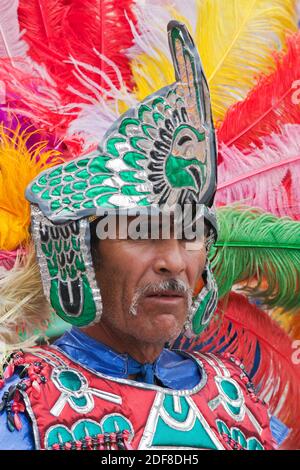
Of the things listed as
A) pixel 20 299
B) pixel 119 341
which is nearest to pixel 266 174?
pixel 119 341

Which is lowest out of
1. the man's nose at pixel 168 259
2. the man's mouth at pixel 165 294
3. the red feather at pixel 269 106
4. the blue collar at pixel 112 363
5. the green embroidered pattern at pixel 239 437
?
the green embroidered pattern at pixel 239 437

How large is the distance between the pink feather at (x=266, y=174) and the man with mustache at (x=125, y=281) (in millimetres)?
427

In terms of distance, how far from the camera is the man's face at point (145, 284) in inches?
99.7

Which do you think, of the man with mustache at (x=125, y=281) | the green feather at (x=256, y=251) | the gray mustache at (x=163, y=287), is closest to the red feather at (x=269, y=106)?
the green feather at (x=256, y=251)

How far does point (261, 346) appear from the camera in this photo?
126 inches

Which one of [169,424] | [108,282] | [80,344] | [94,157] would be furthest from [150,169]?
[169,424]

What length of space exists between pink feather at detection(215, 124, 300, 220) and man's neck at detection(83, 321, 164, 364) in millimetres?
681

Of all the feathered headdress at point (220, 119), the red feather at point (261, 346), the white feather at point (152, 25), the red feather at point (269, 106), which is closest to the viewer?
the feathered headdress at point (220, 119)

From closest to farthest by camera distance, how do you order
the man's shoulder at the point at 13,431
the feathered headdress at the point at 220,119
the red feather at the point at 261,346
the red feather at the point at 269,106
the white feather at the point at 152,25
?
the man's shoulder at the point at 13,431, the feathered headdress at the point at 220,119, the white feather at the point at 152,25, the red feather at the point at 269,106, the red feather at the point at 261,346

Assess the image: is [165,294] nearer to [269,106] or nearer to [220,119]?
[220,119]

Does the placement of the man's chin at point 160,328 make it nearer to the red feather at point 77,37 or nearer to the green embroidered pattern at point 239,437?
the green embroidered pattern at point 239,437

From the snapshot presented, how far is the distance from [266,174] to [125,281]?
2.68 ft

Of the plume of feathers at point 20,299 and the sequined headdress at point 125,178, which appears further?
the plume of feathers at point 20,299

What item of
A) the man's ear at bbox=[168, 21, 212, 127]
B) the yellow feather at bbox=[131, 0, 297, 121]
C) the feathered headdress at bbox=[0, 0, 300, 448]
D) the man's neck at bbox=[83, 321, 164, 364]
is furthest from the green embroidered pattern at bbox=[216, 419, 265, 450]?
the yellow feather at bbox=[131, 0, 297, 121]
